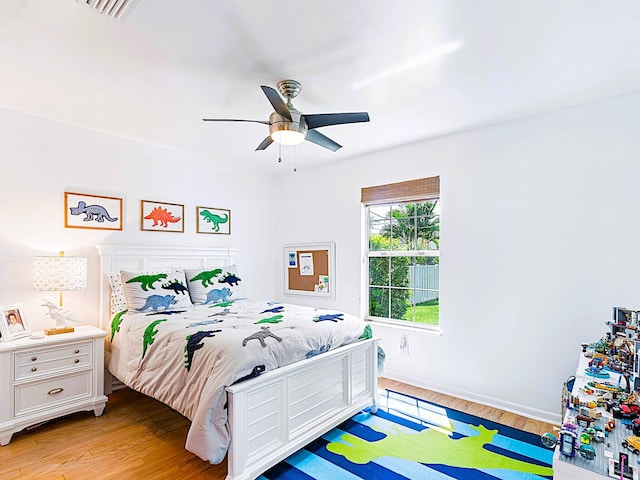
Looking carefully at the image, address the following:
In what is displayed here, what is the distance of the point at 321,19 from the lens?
69.2 inches

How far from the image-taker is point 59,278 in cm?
282

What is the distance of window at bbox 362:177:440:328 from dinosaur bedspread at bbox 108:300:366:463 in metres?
0.99

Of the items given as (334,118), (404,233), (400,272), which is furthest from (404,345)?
(334,118)

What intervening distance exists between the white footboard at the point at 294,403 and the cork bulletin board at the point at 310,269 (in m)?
1.47

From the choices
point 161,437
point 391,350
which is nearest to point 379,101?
point 391,350

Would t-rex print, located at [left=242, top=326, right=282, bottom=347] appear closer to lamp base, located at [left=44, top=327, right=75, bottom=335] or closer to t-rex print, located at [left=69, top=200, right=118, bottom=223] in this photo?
lamp base, located at [left=44, top=327, right=75, bottom=335]

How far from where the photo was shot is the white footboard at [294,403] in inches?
76.9

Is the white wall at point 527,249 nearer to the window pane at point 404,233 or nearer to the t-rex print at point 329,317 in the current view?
the window pane at point 404,233

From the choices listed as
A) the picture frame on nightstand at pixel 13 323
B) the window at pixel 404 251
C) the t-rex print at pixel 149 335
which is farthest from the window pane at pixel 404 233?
the picture frame on nightstand at pixel 13 323

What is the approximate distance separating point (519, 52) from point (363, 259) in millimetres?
2491

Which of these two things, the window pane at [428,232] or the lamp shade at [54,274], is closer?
the lamp shade at [54,274]

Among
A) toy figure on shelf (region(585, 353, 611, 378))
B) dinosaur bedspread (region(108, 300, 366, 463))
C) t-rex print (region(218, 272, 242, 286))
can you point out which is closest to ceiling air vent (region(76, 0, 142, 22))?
dinosaur bedspread (region(108, 300, 366, 463))

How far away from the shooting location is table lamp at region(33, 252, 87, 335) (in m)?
2.79

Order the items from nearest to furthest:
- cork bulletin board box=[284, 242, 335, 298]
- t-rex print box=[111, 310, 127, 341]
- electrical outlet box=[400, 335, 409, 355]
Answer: t-rex print box=[111, 310, 127, 341]
electrical outlet box=[400, 335, 409, 355]
cork bulletin board box=[284, 242, 335, 298]
